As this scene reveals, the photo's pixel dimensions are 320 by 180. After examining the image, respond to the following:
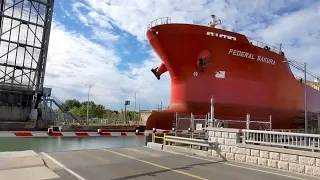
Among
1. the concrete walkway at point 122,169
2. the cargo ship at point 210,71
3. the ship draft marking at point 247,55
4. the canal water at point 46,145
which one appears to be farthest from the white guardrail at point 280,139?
the ship draft marking at point 247,55

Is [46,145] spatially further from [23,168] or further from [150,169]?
[150,169]

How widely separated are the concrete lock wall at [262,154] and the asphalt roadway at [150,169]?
0.43m

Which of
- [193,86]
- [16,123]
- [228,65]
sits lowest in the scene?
[16,123]

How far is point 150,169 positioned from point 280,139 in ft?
16.1

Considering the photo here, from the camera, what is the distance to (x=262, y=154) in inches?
398

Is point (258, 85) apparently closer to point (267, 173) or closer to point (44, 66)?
point (267, 173)

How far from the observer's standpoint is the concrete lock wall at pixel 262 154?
8648mm

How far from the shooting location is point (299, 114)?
112 feet

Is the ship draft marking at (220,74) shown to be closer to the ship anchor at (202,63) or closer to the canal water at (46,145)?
the ship anchor at (202,63)

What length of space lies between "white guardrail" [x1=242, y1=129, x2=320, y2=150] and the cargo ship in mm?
14808

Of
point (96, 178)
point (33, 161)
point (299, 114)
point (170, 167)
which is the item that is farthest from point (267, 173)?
point (299, 114)

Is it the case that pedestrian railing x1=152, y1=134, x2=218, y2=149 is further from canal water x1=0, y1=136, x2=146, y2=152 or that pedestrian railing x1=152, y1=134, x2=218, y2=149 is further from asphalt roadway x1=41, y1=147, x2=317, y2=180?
canal water x1=0, y1=136, x2=146, y2=152

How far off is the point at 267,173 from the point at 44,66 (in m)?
33.5

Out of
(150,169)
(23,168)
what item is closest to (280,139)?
(150,169)
